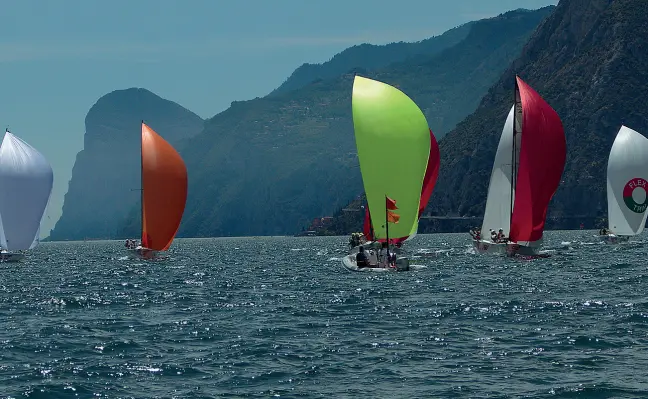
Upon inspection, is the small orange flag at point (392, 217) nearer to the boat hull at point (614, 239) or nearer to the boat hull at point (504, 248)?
the boat hull at point (504, 248)

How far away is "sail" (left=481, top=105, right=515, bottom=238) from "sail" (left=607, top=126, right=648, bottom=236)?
66.6 ft

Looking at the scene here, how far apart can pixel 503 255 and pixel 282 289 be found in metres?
23.1

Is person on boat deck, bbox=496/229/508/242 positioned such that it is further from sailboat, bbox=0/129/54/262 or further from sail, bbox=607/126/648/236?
sailboat, bbox=0/129/54/262

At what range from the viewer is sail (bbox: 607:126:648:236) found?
88.2 meters

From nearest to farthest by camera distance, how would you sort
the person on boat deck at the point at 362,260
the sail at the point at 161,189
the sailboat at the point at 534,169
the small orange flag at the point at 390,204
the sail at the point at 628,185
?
1. the small orange flag at the point at 390,204
2. the person on boat deck at the point at 362,260
3. the sailboat at the point at 534,169
4. the sail at the point at 161,189
5. the sail at the point at 628,185

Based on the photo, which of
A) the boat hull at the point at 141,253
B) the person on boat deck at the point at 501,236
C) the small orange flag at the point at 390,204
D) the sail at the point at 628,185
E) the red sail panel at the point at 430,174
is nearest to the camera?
the small orange flag at the point at 390,204

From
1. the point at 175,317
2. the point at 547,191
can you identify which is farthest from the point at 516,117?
the point at 175,317

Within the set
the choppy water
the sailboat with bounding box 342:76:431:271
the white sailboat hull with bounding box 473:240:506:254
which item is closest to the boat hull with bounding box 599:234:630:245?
the white sailboat hull with bounding box 473:240:506:254

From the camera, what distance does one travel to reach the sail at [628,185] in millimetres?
88250

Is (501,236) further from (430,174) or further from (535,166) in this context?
(430,174)

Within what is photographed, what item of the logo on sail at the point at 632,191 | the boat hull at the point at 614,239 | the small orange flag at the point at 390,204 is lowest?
the boat hull at the point at 614,239

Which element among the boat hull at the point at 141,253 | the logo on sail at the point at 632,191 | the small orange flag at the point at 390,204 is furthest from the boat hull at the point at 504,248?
the boat hull at the point at 141,253

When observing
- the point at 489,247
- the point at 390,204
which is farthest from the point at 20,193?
the point at 390,204

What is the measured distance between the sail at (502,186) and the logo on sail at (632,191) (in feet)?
70.3
